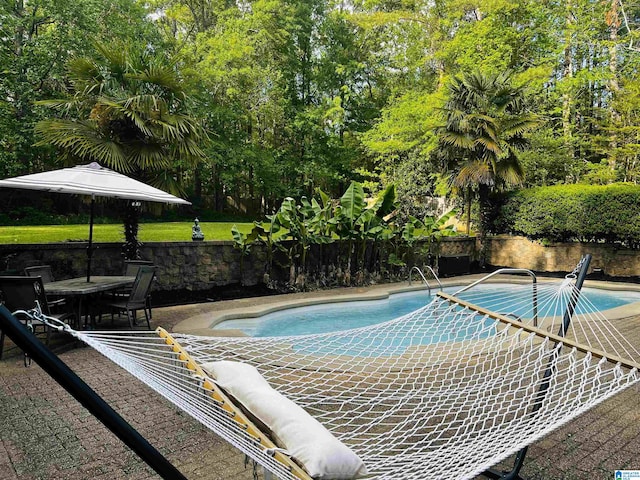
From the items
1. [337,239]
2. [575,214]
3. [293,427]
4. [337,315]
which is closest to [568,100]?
[575,214]

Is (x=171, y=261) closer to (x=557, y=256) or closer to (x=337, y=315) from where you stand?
(x=337, y=315)

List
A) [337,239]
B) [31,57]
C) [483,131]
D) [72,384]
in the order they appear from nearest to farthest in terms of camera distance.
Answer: [72,384]
[337,239]
[31,57]
[483,131]

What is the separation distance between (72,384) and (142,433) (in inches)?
87.4

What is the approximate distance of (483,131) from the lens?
1206 cm

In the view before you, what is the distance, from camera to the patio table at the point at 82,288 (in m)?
4.79

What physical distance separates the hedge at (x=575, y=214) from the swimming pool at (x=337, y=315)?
2764 millimetres

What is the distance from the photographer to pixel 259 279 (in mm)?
9297

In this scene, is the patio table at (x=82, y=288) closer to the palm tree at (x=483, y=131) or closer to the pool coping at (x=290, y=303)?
the pool coping at (x=290, y=303)

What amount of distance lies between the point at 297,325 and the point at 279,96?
14131 mm

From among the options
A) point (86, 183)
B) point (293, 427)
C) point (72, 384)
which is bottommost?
point (293, 427)

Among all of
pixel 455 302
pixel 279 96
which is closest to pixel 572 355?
pixel 455 302

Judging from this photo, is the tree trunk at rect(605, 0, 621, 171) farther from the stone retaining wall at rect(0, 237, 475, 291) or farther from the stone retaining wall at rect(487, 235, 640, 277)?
the stone retaining wall at rect(0, 237, 475, 291)

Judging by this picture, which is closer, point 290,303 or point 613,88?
point 290,303

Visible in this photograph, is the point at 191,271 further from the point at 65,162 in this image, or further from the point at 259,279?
the point at 65,162
